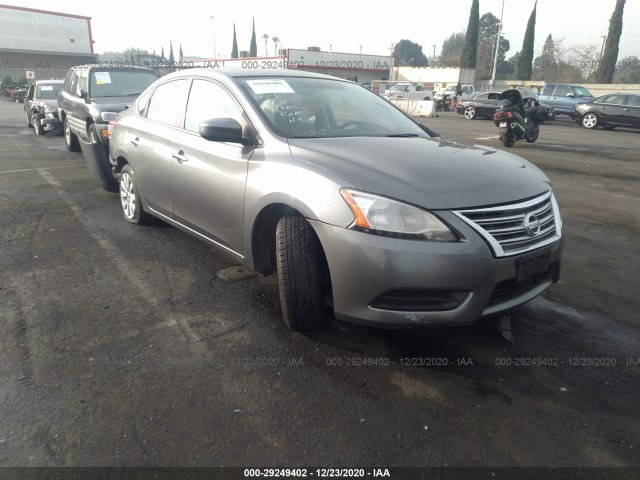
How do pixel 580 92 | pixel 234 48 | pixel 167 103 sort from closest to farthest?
1. pixel 167 103
2. pixel 580 92
3. pixel 234 48

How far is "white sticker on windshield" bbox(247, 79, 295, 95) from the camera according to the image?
141 inches

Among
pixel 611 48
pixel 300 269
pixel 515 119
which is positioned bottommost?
pixel 300 269

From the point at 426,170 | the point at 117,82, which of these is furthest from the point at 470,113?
the point at 426,170

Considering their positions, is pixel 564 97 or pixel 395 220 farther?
pixel 564 97

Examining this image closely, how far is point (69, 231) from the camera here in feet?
17.0

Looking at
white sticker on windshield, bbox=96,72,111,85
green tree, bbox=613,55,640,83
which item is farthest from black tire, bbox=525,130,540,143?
green tree, bbox=613,55,640,83

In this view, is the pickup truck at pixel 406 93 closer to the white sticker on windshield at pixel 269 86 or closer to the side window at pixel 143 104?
the side window at pixel 143 104

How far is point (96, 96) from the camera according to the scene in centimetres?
954

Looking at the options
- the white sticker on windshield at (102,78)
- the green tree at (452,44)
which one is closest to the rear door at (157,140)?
the white sticker on windshield at (102,78)

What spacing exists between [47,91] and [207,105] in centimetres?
1301

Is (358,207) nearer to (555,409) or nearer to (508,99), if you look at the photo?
(555,409)

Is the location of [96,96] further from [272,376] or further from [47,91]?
[272,376]

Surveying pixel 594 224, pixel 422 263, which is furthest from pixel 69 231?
pixel 594 224

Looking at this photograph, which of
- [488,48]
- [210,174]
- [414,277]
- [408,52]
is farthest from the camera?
[408,52]
